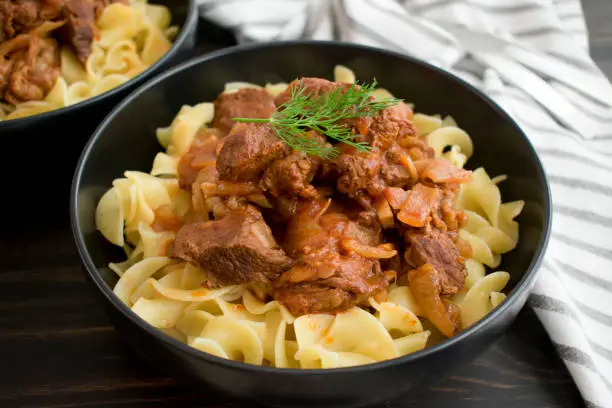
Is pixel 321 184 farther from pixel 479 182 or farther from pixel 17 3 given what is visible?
pixel 17 3

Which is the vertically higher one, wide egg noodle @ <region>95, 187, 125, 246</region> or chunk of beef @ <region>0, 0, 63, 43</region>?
chunk of beef @ <region>0, 0, 63, 43</region>

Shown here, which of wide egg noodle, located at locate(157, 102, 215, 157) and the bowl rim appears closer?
the bowl rim

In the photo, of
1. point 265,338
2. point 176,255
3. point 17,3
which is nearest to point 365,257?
point 265,338

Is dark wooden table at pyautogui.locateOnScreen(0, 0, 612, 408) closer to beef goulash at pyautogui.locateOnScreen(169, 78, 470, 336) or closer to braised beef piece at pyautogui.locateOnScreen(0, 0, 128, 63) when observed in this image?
beef goulash at pyautogui.locateOnScreen(169, 78, 470, 336)

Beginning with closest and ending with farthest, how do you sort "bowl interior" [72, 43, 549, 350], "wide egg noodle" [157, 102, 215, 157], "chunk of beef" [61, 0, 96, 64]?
"bowl interior" [72, 43, 549, 350] → "wide egg noodle" [157, 102, 215, 157] → "chunk of beef" [61, 0, 96, 64]

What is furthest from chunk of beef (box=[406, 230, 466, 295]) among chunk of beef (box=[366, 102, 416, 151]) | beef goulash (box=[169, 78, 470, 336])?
chunk of beef (box=[366, 102, 416, 151])
